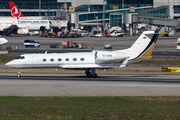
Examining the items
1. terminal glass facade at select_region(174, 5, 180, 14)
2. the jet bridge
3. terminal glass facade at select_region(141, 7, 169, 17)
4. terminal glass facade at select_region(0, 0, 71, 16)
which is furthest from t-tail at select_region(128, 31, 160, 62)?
terminal glass facade at select_region(0, 0, 71, 16)

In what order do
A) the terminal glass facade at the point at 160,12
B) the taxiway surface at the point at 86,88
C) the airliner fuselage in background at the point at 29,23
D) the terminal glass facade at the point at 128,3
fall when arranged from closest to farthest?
the taxiway surface at the point at 86,88, the airliner fuselage in background at the point at 29,23, the terminal glass facade at the point at 160,12, the terminal glass facade at the point at 128,3

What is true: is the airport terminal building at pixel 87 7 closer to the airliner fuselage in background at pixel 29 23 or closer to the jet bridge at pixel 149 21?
the jet bridge at pixel 149 21

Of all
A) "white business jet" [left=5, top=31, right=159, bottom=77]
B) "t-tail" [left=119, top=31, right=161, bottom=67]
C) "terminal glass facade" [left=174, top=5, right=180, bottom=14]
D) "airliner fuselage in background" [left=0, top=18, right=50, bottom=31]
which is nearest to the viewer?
"white business jet" [left=5, top=31, right=159, bottom=77]

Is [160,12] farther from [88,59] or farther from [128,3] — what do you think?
[88,59]

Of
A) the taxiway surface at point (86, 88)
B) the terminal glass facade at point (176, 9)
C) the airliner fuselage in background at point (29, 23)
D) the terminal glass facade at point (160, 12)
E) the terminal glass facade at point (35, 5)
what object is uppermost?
the terminal glass facade at point (35, 5)

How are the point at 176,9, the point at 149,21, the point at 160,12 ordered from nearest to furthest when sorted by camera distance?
the point at 149,21, the point at 160,12, the point at 176,9

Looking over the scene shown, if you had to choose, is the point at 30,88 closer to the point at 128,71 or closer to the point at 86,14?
the point at 128,71

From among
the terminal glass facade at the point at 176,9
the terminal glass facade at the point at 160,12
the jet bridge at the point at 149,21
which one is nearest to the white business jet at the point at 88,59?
the jet bridge at the point at 149,21

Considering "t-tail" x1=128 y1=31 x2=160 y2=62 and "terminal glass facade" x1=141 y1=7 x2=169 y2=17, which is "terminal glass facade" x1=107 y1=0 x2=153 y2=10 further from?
"t-tail" x1=128 y1=31 x2=160 y2=62

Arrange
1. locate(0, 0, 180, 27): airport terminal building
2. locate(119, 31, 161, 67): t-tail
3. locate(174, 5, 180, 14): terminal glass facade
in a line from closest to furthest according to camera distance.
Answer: locate(119, 31, 161, 67): t-tail, locate(174, 5, 180, 14): terminal glass facade, locate(0, 0, 180, 27): airport terminal building

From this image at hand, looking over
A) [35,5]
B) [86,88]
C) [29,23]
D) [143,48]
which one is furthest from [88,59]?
[35,5]

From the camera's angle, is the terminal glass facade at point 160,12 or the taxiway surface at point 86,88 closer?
the taxiway surface at point 86,88

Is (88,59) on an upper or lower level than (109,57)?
lower

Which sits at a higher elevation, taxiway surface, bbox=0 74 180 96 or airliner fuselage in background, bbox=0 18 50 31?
airliner fuselage in background, bbox=0 18 50 31
